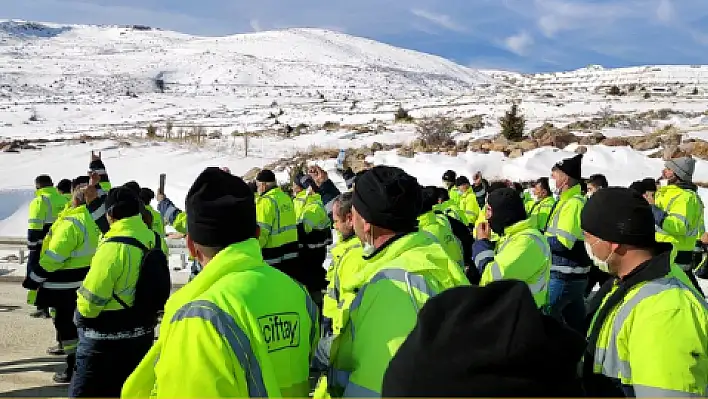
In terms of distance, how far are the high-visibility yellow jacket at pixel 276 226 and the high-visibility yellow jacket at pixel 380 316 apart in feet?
17.8

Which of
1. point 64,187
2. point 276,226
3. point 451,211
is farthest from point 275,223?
point 64,187

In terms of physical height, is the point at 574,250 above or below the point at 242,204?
below

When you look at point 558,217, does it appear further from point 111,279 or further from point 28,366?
point 28,366

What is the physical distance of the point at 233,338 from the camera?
225cm

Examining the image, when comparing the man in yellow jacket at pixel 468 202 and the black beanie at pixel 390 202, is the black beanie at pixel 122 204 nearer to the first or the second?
the black beanie at pixel 390 202

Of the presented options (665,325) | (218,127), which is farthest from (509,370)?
(218,127)

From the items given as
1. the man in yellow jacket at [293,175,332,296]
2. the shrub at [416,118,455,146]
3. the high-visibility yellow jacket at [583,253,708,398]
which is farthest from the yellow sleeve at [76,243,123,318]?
the shrub at [416,118,455,146]

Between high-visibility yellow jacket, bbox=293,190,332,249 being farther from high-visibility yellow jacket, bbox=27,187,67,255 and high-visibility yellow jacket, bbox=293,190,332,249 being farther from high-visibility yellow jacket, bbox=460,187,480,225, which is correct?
high-visibility yellow jacket, bbox=27,187,67,255

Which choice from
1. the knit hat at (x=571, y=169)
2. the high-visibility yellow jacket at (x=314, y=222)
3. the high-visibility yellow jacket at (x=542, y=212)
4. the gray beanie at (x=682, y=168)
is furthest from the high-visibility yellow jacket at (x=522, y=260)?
the high-visibility yellow jacket at (x=314, y=222)

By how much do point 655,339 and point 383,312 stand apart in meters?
1.08

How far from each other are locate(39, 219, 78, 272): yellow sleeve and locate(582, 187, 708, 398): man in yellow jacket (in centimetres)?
501

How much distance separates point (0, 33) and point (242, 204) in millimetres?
154619

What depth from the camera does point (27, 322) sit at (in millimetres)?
9320

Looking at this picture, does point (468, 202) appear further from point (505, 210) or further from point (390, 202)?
point (390, 202)
